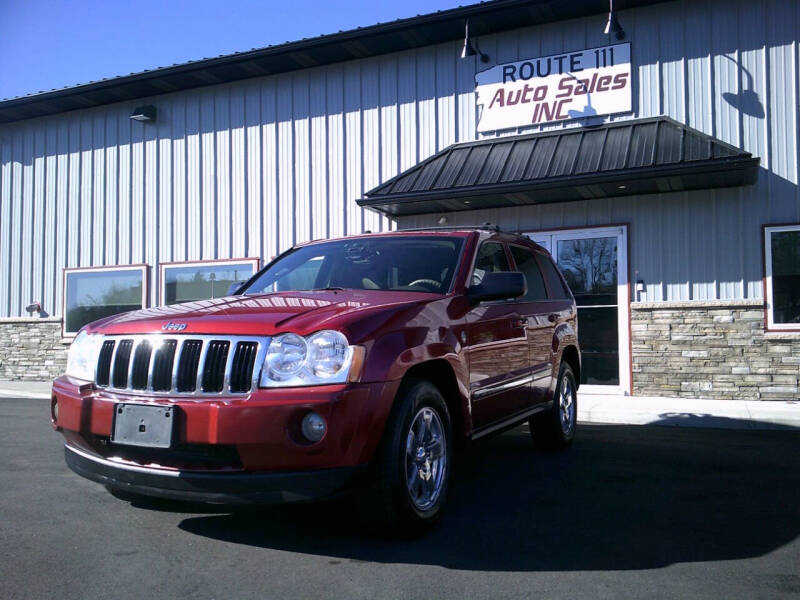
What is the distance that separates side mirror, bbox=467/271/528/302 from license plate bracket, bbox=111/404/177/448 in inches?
80.7

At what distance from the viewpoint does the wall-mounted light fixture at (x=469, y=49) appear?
11.5 meters

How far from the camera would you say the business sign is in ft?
36.3

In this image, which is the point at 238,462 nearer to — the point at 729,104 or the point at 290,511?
the point at 290,511

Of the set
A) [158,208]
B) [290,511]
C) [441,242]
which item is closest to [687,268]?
[441,242]

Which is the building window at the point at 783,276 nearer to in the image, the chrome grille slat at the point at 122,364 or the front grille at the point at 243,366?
the front grille at the point at 243,366

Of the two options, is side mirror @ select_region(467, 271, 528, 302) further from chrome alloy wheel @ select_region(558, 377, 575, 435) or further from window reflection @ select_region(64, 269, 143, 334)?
window reflection @ select_region(64, 269, 143, 334)

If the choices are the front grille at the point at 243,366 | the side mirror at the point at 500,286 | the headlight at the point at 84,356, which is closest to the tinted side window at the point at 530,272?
the side mirror at the point at 500,286

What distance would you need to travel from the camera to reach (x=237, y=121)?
13938 mm

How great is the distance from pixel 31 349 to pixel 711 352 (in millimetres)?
13659

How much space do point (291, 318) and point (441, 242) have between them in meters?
1.81

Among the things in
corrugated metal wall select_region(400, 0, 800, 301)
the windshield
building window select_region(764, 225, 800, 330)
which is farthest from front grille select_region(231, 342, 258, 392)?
building window select_region(764, 225, 800, 330)

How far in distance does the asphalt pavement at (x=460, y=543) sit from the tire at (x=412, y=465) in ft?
0.50

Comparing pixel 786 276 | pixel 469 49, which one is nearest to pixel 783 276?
pixel 786 276

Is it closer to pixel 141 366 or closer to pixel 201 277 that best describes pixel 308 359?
pixel 141 366
